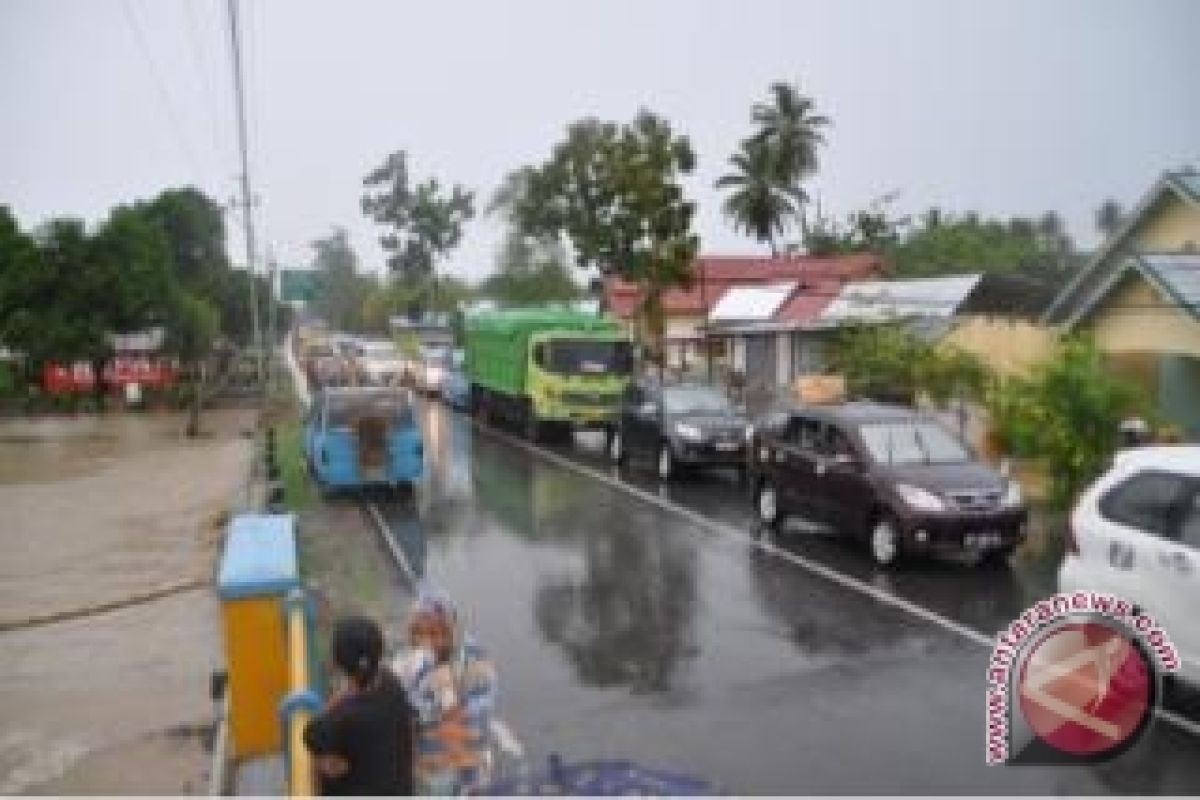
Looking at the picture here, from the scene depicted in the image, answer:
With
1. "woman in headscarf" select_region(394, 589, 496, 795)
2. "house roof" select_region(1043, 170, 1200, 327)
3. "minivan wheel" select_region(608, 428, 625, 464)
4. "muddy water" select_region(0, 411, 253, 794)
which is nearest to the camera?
"woman in headscarf" select_region(394, 589, 496, 795)

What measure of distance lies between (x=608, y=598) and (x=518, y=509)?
6.99 m

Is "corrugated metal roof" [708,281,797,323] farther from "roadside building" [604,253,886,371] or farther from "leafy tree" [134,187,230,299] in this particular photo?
"leafy tree" [134,187,230,299]

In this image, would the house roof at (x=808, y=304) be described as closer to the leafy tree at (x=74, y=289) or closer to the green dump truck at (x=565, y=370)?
the green dump truck at (x=565, y=370)

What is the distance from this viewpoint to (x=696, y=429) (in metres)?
23.0

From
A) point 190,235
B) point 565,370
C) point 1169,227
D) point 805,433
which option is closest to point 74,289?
point 190,235

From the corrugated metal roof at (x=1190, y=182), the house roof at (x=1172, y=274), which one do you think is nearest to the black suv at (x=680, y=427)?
the house roof at (x=1172, y=274)

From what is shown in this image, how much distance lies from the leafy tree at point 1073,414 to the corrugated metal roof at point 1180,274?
55.7 inches

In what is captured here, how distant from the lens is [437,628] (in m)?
5.80

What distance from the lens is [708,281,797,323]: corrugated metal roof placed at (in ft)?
145

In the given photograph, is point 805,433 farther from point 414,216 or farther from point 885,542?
point 414,216

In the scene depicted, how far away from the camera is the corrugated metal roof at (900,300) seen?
108 feet

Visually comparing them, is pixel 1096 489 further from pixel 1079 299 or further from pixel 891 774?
pixel 1079 299

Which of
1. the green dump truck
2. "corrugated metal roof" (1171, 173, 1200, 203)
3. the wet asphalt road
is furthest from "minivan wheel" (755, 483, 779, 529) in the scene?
the green dump truck

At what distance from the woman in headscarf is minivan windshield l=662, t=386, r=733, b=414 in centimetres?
1812
